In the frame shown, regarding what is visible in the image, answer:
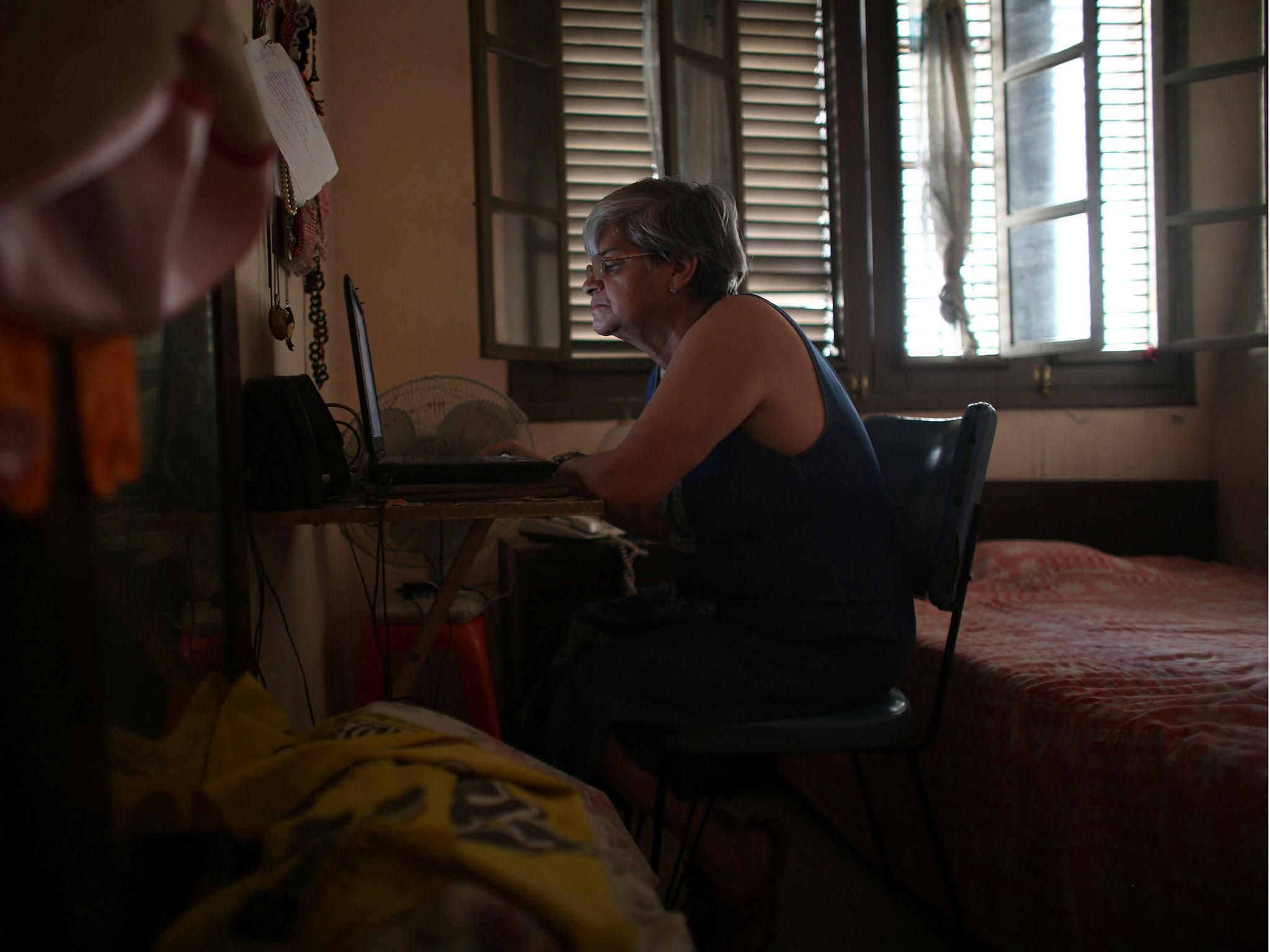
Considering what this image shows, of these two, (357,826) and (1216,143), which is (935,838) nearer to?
(357,826)

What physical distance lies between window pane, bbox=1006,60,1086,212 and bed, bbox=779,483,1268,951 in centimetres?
160

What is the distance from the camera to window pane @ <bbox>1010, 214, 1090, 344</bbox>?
306cm

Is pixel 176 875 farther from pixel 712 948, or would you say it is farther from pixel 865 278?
pixel 865 278

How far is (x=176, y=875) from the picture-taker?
0.71 metres

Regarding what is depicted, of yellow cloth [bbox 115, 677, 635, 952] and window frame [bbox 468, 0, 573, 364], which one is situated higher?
window frame [bbox 468, 0, 573, 364]

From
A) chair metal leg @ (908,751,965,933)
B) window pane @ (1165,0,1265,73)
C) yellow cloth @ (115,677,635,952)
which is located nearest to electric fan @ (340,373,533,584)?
chair metal leg @ (908,751,965,933)

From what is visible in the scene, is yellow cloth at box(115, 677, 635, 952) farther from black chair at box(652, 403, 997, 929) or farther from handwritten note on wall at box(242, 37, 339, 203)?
handwritten note on wall at box(242, 37, 339, 203)

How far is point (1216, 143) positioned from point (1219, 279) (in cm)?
48

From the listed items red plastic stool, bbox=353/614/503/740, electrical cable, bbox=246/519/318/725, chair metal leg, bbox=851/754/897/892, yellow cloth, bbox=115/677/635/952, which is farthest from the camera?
red plastic stool, bbox=353/614/503/740

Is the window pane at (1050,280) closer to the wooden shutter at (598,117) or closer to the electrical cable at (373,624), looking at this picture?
the wooden shutter at (598,117)

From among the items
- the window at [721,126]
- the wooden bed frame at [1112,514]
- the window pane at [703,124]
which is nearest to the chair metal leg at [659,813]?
the window at [721,126]

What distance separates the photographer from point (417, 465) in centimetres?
142

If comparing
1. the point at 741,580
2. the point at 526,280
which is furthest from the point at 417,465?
the point at 526,280

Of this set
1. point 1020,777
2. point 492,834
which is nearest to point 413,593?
point 1020,777
